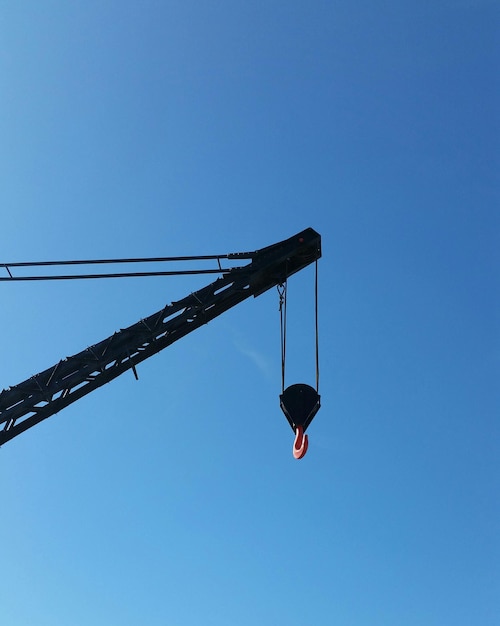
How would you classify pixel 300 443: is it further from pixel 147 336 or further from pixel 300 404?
pixel 147 336

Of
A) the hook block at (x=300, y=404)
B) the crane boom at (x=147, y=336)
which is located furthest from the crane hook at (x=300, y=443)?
the crane boom at (x=147, y=336)

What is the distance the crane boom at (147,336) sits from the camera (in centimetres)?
1281

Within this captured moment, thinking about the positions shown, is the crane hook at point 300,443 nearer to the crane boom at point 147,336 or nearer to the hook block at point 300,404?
the hook block at point 300,404

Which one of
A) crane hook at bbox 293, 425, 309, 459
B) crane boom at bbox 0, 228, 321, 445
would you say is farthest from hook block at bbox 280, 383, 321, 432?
crane boom at bbox 0, 228, 321, 445

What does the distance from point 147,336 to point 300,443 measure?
4260 mm

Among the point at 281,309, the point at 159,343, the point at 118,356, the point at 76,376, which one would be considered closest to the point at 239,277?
the point at 281,309

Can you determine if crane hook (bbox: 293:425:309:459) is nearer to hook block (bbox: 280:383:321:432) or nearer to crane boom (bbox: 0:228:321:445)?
hook block (bbox: 280:383:321:432)

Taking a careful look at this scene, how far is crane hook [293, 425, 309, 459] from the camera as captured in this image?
10762mm

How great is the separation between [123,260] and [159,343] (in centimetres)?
221

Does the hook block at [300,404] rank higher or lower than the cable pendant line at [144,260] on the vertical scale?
lower

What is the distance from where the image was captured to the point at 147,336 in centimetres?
1330

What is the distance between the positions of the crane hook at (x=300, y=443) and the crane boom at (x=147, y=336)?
3.57 meters

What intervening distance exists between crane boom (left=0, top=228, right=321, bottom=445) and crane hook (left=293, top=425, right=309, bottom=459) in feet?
11.7

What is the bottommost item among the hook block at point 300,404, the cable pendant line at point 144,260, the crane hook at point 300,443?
the crane hook at point 300,443
